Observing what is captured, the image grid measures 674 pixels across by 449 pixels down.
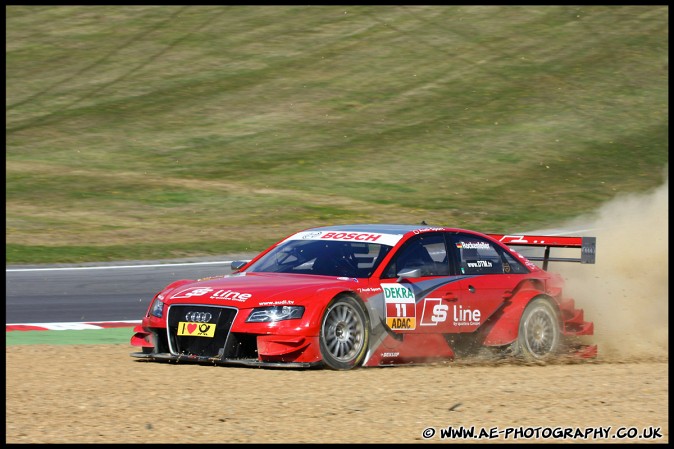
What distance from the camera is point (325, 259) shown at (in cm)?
1076

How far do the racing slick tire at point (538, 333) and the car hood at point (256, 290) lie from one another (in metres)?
1.91

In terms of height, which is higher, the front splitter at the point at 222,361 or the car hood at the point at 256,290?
the car hood at the point at 256,290

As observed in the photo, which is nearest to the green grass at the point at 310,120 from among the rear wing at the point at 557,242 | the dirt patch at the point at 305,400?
the rear wing at the point at 557,242

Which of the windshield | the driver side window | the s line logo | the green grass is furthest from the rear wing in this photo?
the green grass

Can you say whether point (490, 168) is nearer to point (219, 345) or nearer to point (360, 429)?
point (219, 345)

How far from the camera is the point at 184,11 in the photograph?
37.5 meters

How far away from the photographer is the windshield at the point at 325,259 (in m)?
10.6

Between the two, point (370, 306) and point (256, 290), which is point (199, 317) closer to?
point (256, 290)

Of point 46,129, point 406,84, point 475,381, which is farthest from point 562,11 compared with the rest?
point 475,381

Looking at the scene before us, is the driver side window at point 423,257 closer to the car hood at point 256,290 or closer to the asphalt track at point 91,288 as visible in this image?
the car hood at point 256,290

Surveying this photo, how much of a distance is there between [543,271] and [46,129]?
19.5 meters

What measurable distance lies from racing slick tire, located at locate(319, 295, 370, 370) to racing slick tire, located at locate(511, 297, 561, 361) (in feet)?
5.96

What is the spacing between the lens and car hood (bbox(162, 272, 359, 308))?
32.3 ft

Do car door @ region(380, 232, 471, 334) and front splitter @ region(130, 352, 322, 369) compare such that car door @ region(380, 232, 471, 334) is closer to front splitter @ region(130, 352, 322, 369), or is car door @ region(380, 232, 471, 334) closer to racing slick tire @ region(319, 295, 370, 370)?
racing slick tire @ region(319, 295, 370, 370)
